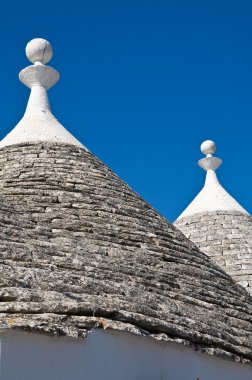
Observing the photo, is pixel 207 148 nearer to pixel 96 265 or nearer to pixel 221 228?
pixel 221 228

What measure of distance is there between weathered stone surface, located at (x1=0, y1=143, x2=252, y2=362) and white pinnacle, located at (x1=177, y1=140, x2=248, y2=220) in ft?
16.3

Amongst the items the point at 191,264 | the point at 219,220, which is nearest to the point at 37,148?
the point at 191,264

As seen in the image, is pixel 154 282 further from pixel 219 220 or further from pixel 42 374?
pixel 219 220

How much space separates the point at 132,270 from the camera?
795 cm

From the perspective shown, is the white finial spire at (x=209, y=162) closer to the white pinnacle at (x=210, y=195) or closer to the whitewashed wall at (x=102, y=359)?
the white pinnacle at (x=210, y=195)

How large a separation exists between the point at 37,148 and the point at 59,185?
3.33 ft

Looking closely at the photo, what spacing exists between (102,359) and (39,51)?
5808mm

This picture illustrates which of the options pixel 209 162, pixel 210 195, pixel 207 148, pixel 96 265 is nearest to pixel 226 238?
pixel 210 195

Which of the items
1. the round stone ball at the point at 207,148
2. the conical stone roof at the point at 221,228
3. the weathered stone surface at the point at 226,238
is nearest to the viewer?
the weathered stone surface at the point at 226,238

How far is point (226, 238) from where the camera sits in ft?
45.8

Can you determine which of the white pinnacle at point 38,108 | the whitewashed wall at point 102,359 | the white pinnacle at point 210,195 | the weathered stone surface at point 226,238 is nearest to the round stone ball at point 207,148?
the white pinnacle at point 210,195

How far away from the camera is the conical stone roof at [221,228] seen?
13.4m

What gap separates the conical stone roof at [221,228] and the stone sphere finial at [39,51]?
4.34 m

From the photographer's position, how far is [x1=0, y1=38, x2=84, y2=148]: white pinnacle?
10453 mm
